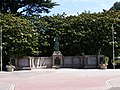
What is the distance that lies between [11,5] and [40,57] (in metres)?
10.1

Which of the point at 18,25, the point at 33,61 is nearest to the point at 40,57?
the point at 33,61

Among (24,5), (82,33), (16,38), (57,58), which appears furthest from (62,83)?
(24,5)

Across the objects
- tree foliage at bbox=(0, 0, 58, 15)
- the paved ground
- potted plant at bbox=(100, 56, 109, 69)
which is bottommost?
the paved ground

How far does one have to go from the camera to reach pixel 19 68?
45375 mm

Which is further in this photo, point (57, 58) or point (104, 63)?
point (57, 58)

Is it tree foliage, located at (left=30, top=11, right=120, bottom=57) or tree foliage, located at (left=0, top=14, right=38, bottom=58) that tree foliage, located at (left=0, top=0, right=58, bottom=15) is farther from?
tree foliage, located at (left=0, top=14, right=38, bottom=58)

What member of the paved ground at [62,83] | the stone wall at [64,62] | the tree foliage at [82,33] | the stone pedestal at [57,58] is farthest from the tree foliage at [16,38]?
the paved ground at [62,83]

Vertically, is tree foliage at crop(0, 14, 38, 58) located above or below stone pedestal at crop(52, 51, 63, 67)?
above

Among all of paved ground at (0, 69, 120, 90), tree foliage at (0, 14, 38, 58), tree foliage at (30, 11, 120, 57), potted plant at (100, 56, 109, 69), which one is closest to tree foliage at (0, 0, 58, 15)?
tree foliage at (30, 11, 120, 57)

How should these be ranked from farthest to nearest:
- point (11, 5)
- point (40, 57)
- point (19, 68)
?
A: point (11, 5) < point (40, 57) < point (19, 68)

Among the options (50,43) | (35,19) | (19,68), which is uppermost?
(35,19)

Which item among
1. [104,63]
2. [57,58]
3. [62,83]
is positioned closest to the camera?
[62,83]

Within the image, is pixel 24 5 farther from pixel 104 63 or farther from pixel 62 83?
pixel 62 83

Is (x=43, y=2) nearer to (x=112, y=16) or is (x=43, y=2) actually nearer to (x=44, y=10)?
(x=44, y=10)
